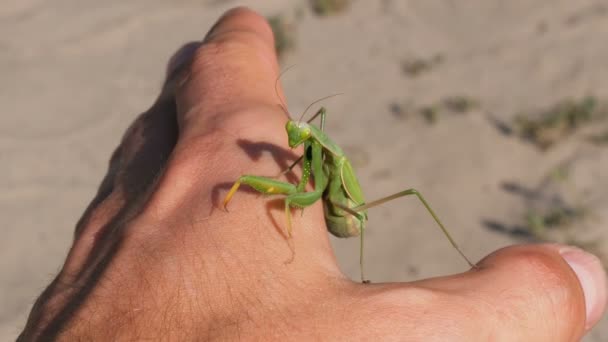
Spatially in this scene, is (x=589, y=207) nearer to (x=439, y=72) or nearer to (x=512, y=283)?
(x=439, y=72)

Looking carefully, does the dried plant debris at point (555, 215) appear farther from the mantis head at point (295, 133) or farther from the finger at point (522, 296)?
the mantis head at point (295, 133)

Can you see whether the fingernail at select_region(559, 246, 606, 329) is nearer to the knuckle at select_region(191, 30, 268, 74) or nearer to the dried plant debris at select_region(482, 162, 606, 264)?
the knuckle at select_region(191, 30, 268, 74)

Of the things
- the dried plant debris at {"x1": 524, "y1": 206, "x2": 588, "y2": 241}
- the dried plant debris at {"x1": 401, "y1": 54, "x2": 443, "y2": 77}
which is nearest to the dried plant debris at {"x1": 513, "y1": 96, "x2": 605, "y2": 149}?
the dried plant debris at {"x1": 524, "y1": 206, "x2": 588, "y2": 241}

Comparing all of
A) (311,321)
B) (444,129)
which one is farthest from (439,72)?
(311,321)

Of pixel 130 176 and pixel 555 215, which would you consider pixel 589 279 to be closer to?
pixel 130 176

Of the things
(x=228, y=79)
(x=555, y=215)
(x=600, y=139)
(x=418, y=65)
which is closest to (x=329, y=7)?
(x=418, y=65)
